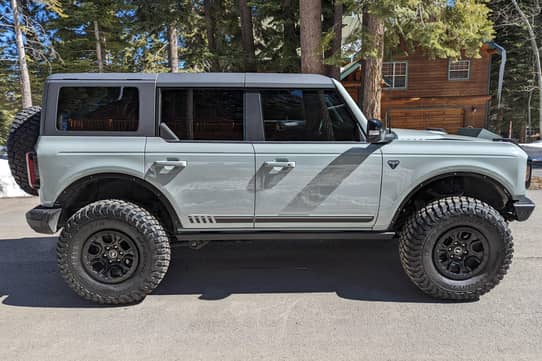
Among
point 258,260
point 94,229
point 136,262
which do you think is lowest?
point 258,260

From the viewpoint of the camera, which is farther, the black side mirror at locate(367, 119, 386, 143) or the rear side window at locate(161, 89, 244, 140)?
the rear side window at locate(161, 89, 244, 140)

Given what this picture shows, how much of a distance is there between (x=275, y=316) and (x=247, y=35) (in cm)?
1301

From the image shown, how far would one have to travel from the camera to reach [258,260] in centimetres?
437

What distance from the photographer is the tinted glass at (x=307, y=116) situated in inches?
132

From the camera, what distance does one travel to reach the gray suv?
3186 mm

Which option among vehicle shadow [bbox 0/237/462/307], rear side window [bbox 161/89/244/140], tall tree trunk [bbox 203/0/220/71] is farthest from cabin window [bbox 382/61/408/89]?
rear side window [bbox 161/89/244/140]

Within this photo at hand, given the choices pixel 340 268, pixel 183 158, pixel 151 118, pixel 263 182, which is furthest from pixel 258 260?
pixel 151 118

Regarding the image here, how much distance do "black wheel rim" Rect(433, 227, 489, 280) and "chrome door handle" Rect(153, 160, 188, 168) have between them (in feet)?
7.96

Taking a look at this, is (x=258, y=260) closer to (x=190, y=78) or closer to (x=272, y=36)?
(x=190, y=78)

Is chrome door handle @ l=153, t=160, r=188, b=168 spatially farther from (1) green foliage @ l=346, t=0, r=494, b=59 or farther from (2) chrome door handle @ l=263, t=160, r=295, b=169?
(1) green foliage @ l=346, t=0, r=494, b=59

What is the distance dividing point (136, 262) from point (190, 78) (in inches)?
70.1

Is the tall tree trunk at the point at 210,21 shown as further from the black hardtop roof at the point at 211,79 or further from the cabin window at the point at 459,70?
the cabin window at the point at 459,70

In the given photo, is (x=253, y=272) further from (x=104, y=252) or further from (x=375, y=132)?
(x=375, y=132)

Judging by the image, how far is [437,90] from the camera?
20.2 meters
